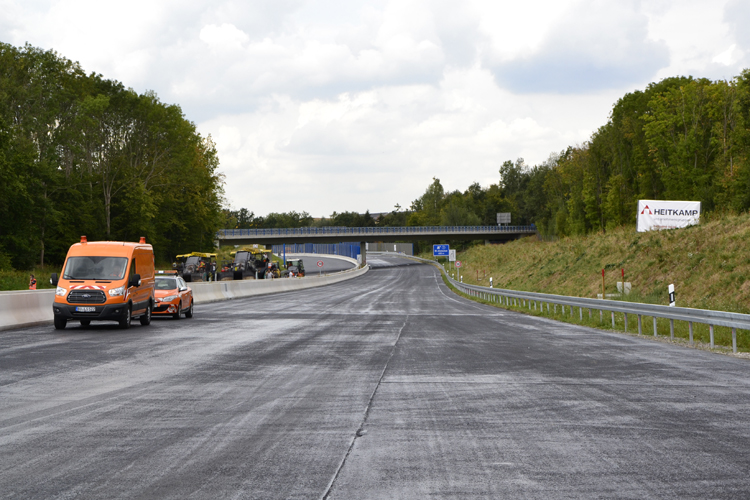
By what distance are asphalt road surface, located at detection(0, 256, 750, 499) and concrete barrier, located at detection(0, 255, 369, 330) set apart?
7390 mm

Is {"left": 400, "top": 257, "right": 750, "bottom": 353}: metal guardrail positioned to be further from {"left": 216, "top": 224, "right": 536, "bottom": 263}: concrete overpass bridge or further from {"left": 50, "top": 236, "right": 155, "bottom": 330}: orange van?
{"left": 216, "top": 224, "right": 536, "bottom": 263}: concrete overpass bridge

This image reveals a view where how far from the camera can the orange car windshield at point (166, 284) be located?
84.0 feet

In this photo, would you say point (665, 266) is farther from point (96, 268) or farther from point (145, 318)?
point (96, 268)

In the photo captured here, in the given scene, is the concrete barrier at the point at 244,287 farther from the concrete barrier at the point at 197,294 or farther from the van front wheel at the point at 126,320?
the van front wheel at the point at 126,320

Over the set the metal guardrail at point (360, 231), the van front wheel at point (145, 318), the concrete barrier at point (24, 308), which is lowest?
the van front wheel at point (145, 318)

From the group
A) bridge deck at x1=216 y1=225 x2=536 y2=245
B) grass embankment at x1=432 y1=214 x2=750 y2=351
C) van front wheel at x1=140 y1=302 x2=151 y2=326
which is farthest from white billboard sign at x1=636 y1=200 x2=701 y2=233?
bridge deck at x1=216 y1=225 x2=536 y2=245

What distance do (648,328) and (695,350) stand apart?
18.3 ft

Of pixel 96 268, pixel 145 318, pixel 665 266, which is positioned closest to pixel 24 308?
pixel 96 268

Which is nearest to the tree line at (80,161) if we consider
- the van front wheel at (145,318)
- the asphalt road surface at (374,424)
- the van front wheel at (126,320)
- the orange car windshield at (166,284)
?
the orange car windshield at (166,284)

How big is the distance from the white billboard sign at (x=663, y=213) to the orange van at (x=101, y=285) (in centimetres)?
3590

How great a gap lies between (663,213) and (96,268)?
38.4 meters

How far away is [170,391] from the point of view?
916cm

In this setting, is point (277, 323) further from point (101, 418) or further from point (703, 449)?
point (703, 449)

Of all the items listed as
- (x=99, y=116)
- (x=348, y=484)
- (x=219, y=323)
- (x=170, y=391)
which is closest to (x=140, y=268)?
(x=219, y=323)
